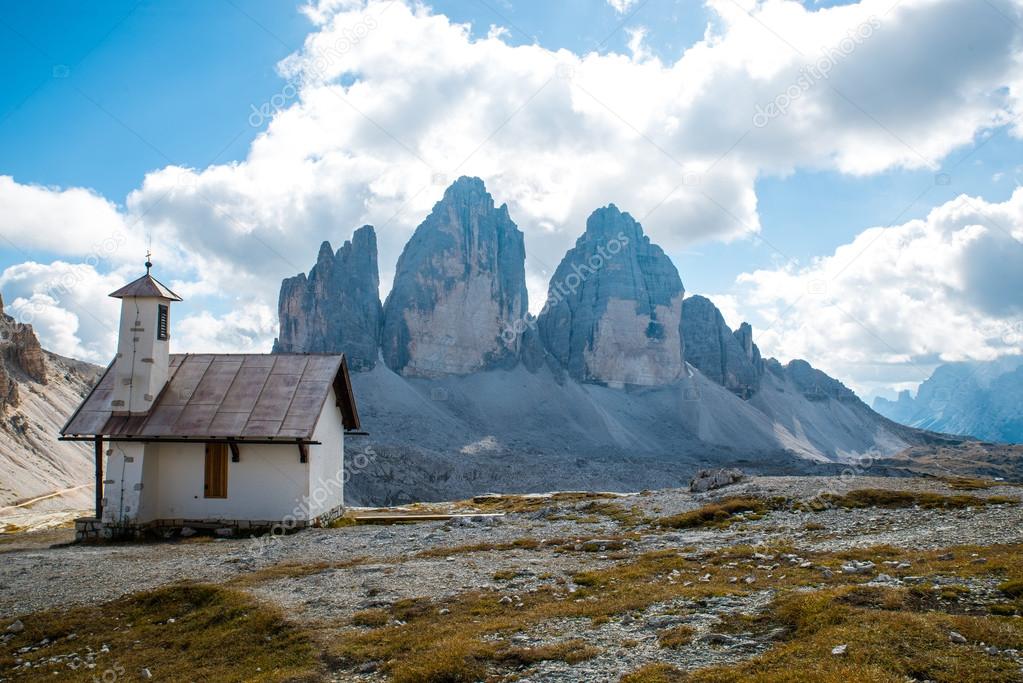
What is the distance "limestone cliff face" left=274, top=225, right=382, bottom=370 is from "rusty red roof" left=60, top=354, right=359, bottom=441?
5492 inches

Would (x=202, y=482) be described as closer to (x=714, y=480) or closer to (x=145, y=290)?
(x=145, y=290)

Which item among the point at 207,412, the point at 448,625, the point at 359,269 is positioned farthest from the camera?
the point at 359,269

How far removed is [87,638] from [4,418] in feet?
262

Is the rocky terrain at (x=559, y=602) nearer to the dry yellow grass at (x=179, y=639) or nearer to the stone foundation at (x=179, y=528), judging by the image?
the dry yellow grass at (x=179, y=639)

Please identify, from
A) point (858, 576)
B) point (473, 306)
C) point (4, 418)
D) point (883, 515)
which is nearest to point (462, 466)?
point (4, 418)

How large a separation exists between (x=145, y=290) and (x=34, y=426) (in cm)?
6822

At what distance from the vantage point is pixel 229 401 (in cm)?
3050

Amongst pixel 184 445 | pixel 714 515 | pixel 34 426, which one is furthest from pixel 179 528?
pixel 34 426

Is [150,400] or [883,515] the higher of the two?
[150,400]

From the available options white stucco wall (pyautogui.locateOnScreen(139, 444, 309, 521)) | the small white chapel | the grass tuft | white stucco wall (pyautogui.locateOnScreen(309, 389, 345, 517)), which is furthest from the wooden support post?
the grass tuft

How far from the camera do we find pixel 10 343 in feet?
311

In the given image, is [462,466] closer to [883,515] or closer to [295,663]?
[883,515]

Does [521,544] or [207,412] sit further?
[207,412]

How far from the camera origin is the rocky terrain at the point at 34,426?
68.5 meters
